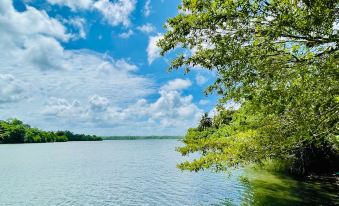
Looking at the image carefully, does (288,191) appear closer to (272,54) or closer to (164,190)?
(164,190)

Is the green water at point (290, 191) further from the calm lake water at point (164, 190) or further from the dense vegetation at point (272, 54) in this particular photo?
the dense vegetation at point (272, 54)

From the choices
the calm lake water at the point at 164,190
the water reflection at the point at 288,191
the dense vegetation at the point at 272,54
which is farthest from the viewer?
the calm lake water at the point at 164,190

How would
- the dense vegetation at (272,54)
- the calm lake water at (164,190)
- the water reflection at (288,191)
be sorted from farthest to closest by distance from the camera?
the calm lake water at (164,190) → the water reflection at (288,191) → the dense vegetation at (272,54)

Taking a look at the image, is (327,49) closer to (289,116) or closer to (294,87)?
(294,87)

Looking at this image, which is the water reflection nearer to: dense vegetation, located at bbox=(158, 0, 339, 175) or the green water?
the green water

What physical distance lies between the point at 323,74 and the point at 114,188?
92.7 ft

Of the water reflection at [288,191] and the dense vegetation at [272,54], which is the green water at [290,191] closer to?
the water reflection at [288,191]

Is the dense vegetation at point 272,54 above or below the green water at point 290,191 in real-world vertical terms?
above

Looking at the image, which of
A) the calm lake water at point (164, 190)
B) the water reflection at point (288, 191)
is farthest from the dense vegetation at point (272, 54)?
the calm lake water at point (164, 190)

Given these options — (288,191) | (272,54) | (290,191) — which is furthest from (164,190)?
(272,54)

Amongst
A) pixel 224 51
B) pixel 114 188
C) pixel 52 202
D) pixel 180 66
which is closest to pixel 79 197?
pixel 52 202


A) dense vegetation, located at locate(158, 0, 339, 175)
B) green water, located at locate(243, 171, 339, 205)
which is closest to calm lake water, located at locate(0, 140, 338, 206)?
green water, located at locate(243, 171, 339, 205)

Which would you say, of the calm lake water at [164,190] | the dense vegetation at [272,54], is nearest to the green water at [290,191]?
the calm lake water at [164,190]

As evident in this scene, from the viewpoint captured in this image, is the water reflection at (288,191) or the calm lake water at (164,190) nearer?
the water reflection at (288,191)
